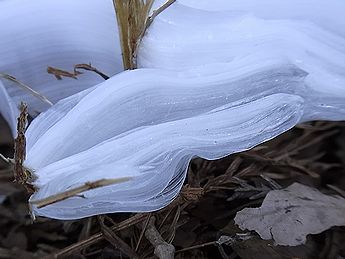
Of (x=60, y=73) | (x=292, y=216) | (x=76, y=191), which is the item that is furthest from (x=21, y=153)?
(x=292, y=216)

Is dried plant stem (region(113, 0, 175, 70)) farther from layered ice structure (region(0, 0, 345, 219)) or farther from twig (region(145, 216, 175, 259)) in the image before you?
twig (region(145, 216, 175, 259))

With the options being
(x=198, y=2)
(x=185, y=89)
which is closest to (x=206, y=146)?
(x=185, y=89)

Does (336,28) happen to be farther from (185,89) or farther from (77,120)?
(77,120)

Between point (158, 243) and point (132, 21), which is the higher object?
point (132, 21)

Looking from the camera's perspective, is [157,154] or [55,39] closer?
[157,154]

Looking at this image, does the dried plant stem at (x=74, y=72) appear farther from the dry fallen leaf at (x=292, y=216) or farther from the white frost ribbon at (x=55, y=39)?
the dry fallen leaf at (x=292, y=216)

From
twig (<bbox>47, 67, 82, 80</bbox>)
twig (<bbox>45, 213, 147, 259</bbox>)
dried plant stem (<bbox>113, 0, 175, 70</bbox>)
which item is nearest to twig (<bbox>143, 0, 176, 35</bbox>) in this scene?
dried plant stem (<bbox>113, 0, 175, 70</bbox>)

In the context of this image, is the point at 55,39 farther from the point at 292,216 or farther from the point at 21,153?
the point at 292,216
